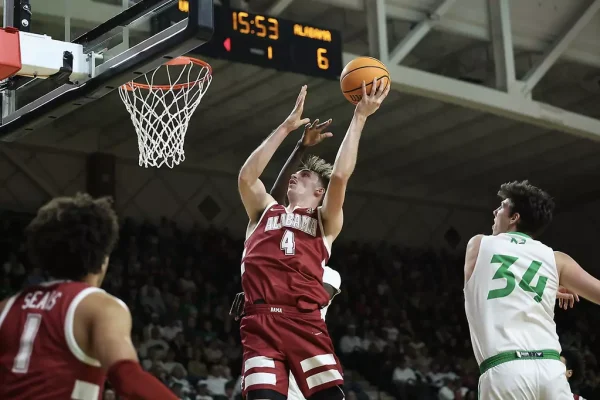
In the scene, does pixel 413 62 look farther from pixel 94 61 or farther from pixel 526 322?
pixel 526 322

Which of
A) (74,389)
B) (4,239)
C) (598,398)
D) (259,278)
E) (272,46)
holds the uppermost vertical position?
(272,46)

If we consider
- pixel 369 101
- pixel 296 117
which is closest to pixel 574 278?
pixel 369 101

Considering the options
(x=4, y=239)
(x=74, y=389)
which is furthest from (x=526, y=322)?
(x=4, y=239)

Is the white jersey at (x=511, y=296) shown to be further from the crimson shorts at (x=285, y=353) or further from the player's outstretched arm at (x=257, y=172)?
the player's outstretched arm at (x=257, y=172)

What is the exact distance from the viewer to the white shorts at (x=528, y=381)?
180 inches

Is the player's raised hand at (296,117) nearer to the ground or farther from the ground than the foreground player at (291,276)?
farther from the ground

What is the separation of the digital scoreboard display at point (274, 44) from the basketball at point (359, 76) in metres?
4.11

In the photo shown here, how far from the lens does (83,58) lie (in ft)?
21.5

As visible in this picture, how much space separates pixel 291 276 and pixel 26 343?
2.36 metres

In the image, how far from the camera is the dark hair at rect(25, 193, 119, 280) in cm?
319

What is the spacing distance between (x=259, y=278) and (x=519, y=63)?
A: 10.5 metres

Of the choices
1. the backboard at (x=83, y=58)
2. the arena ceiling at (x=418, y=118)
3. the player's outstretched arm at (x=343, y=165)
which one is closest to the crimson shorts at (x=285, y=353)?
the player's outstretched arm at (x=343, y=165)

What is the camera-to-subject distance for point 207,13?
5652 mm

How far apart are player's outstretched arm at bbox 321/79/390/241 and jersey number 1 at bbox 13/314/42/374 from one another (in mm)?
2383
